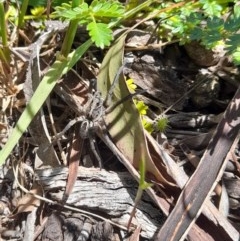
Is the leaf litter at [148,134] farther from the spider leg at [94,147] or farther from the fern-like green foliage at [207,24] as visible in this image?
the fern-like green foliage at [207,24]

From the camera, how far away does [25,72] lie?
1.94 metres

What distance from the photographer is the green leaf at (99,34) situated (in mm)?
1666

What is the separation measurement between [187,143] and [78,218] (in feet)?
1.42

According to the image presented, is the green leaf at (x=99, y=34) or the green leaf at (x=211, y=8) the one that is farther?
the green leaf at (x=211, y=8)

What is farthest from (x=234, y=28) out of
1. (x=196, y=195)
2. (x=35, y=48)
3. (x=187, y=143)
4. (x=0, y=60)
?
(x=0, y=60)

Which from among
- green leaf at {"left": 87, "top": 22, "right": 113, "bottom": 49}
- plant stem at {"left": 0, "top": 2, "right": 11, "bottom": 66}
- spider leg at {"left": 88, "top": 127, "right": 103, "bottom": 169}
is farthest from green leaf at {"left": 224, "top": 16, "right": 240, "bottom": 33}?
plant stem at {"left": 0, "top": 2, "right": 11, "bottom": 66}

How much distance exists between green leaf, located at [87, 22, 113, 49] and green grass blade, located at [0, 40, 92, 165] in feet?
0.43

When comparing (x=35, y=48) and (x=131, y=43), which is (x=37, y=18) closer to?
(x=35, y=48)

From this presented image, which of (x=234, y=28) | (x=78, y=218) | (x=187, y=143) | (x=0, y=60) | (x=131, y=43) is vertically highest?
(x=234, y=28)

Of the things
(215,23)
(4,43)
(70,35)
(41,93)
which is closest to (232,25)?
(215,23)

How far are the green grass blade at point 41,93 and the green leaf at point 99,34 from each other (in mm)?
132

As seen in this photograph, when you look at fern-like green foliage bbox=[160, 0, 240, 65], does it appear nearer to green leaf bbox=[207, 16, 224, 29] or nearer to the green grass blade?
green leaf bbox=[207, 16, 224, 29]

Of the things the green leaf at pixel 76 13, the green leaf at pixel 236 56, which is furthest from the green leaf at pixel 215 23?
the green leaf at pixel 76 13

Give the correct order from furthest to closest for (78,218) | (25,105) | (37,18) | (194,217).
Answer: (37,18), (25,105), (78,218), (194,217)
